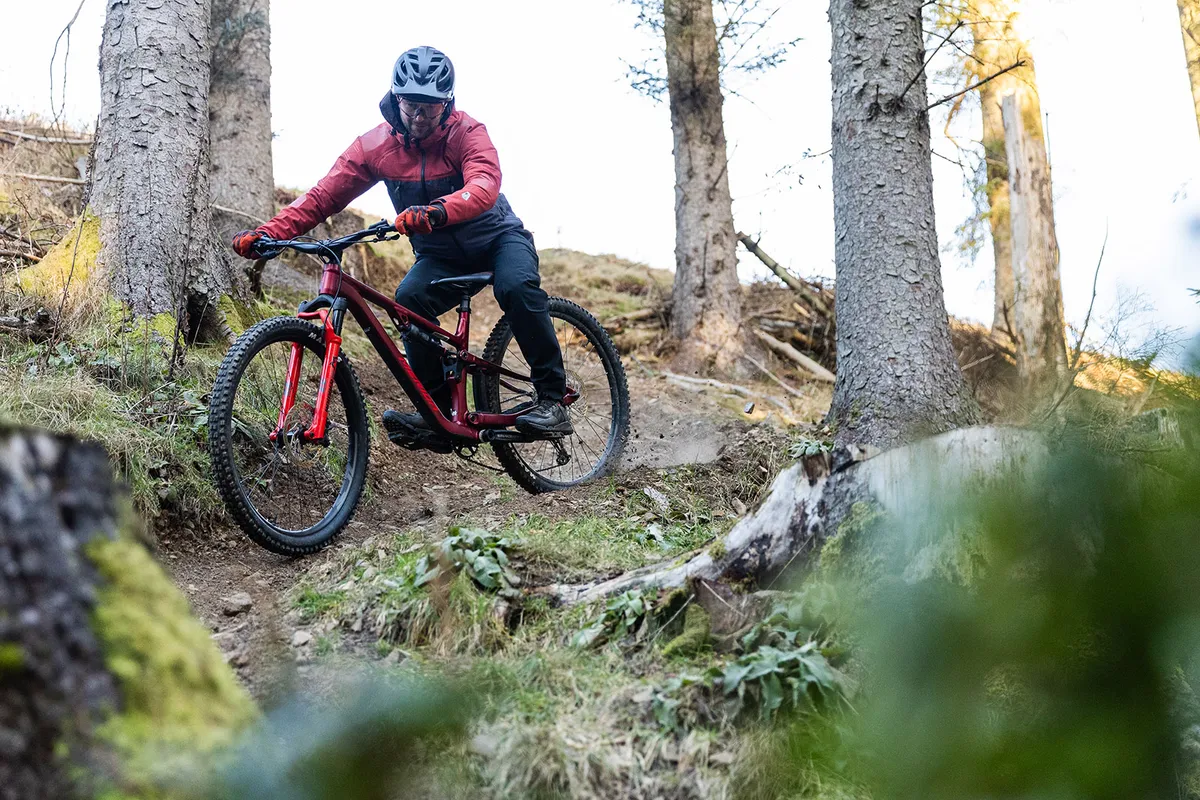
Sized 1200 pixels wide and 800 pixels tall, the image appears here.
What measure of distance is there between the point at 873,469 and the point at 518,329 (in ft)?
8.79

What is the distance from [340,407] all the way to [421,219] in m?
1.94

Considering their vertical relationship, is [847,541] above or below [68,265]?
below

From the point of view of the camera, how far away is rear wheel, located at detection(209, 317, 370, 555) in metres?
3.85

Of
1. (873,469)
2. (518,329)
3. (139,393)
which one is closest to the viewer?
(873,469)

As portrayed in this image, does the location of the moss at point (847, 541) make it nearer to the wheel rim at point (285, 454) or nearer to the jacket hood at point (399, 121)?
the wheel rim at point (285, 454)

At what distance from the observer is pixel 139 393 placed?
476cm

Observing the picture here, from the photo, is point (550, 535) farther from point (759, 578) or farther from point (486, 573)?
point (759, 578)

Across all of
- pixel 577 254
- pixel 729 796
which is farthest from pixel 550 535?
pixel 577 254

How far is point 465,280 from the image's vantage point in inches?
195

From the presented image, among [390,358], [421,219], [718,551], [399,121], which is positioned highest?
[399,121]

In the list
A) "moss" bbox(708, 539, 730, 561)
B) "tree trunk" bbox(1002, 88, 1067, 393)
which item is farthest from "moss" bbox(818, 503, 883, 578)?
"tree trunk" bbox(1002, 88, 1067, 393)

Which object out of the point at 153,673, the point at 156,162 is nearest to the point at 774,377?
the point at 156,162

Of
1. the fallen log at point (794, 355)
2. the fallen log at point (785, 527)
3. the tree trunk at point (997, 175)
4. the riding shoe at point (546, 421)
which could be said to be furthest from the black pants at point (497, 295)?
the tree trunk at point (997, 175)

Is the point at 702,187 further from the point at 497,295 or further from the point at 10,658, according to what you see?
the point at 10,658
